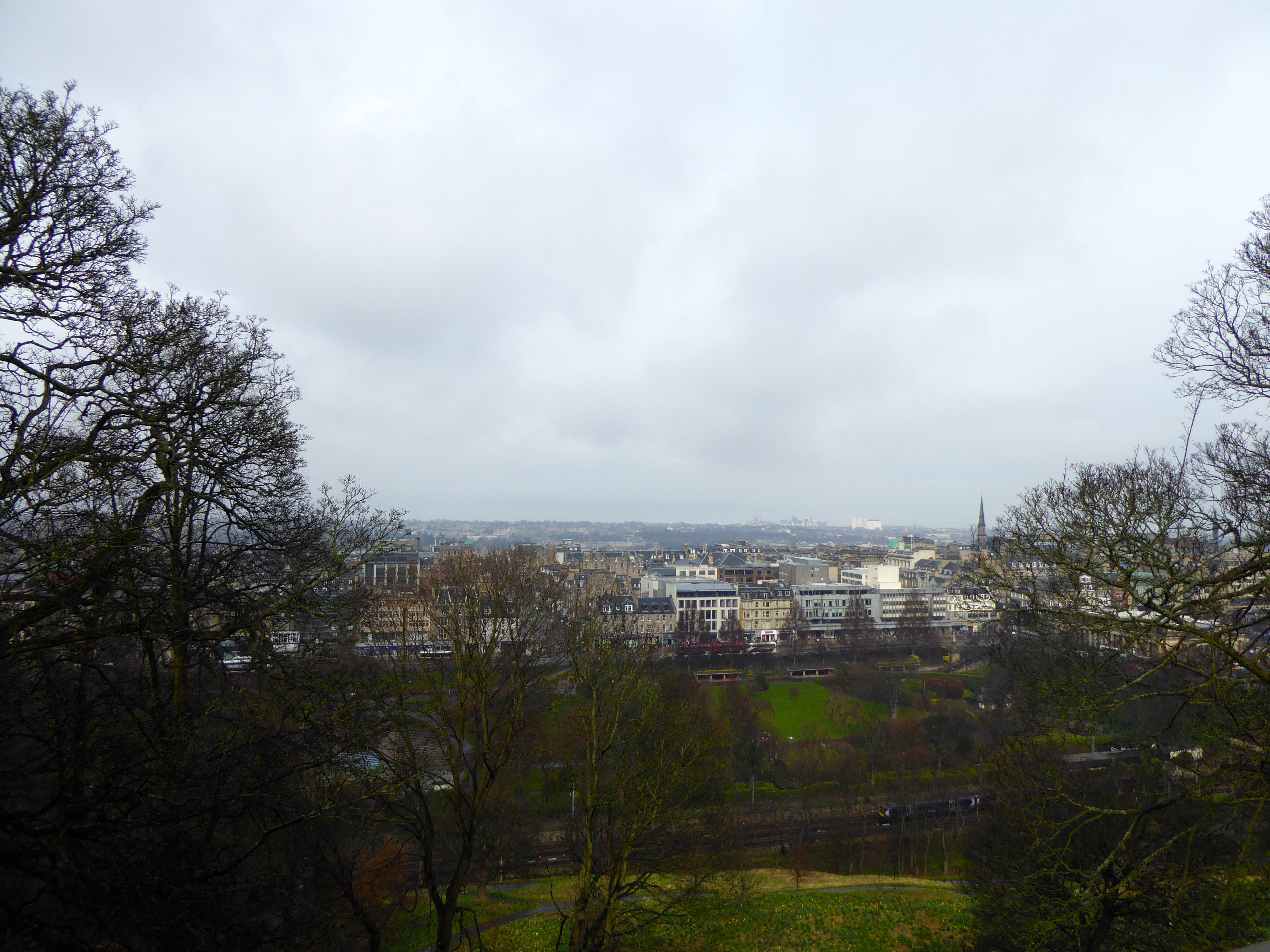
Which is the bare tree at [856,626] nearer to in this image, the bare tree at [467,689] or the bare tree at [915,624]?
the bare tree at [915,624]

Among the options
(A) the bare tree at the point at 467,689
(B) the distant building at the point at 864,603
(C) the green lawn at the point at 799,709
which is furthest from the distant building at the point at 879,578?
(A) the bare tree at the point at 467,689

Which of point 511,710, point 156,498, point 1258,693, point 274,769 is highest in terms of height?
point 156,498

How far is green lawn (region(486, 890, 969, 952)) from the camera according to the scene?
46.0 feet

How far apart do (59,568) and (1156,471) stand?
10.2m

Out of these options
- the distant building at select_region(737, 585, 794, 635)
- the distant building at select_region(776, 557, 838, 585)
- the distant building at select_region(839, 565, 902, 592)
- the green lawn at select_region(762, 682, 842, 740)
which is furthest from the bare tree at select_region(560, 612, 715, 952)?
the distant building at select_region(776, 557, 838, 585)

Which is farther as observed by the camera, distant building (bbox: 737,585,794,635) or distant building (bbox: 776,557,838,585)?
distant building (bbox: 776,557,838,585)

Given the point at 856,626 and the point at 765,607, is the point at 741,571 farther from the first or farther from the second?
the point at 856,626

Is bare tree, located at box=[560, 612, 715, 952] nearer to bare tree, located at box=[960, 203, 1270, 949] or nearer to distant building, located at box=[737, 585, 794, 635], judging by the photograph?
bare tree, located at box=[960, 203, 1270, 949]

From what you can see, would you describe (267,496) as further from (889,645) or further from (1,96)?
(889,645)

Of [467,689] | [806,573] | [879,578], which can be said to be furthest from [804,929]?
[806,573]

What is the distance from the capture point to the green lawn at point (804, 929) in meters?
14.0

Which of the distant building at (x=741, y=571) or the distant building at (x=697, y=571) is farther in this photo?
the distant building at (x=741, y=571)

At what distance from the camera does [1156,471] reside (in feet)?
23.0

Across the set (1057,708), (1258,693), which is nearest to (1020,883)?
(1057,708)
